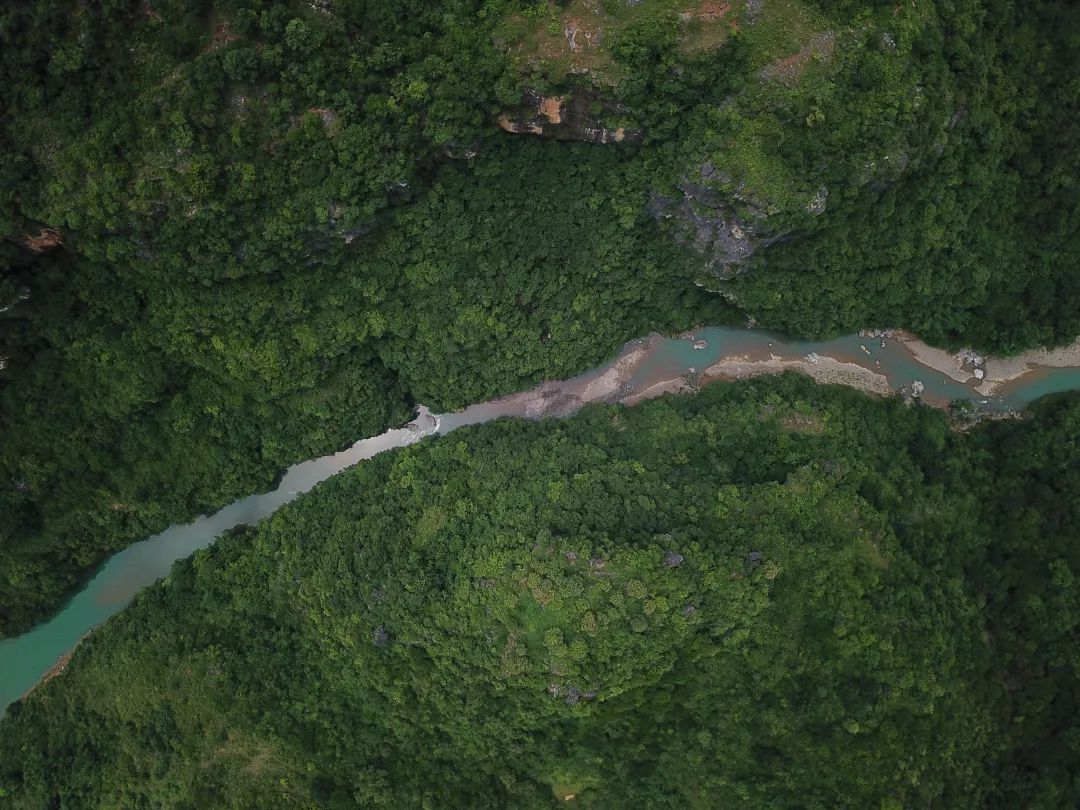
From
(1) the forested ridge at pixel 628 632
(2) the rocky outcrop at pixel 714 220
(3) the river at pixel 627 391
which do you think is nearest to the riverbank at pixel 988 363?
(3) the river at pixel 627 391

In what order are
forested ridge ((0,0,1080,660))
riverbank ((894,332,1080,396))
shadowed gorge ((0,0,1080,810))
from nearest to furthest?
forested ridge ((0,0,1080,660)) → shadowed gorge ((0,0,1080,810)) → riverbank ((894,332,1080,396))

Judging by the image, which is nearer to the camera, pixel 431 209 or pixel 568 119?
pixel 568 119

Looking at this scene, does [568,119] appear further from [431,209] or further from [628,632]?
[628,632]

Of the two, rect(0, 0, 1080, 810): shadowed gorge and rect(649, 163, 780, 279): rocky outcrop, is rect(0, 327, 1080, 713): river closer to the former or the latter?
rect(0, 0, 1080, 810): shadowed gorge

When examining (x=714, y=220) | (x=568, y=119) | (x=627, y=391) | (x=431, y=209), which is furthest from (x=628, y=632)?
(x=568, y=119)

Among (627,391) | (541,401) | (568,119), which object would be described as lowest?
(627,391)

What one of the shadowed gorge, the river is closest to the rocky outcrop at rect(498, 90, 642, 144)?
the shadowed gorge

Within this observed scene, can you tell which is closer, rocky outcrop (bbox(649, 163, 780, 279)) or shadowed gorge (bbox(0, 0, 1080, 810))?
shadowed gorge (bbox(0, 0, 1080, 810))
